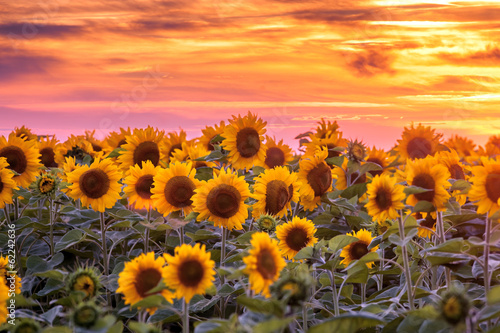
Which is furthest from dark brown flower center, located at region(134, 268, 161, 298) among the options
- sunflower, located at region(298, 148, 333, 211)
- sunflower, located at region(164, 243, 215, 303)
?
sunflower, located at region(298, 148, 333, 211)

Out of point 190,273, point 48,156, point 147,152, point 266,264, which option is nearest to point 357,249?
point 266,264

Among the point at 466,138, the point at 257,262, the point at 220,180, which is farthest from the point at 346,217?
the point at 466,138

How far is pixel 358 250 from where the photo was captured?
3824 millimetres

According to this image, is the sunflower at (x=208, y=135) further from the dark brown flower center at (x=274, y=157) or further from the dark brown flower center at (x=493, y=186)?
the dark brown flower center at (x=493, y=186)

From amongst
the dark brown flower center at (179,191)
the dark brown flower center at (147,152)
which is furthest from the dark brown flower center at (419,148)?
the dark brown flower center at (179,191)

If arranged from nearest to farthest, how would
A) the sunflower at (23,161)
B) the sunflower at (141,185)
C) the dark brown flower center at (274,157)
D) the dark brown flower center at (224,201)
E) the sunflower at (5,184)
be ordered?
the dark brown flower center at (224,201) < the sunflower at (141,185) < the sunflower at (5,184) < the sunflower at (23,161) < the dark brown flower center at (274,157)

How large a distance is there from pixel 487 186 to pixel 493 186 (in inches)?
1.2

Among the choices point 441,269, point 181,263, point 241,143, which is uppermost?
point 241,143

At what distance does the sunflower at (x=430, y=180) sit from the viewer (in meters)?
3.26

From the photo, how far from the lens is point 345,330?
7.09 ft

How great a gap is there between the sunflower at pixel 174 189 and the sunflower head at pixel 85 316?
2.05m

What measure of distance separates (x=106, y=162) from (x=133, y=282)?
2075mm

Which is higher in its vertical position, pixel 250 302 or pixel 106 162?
pixel 106 162

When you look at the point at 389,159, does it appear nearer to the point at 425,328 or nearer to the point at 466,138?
the point at 425,328
